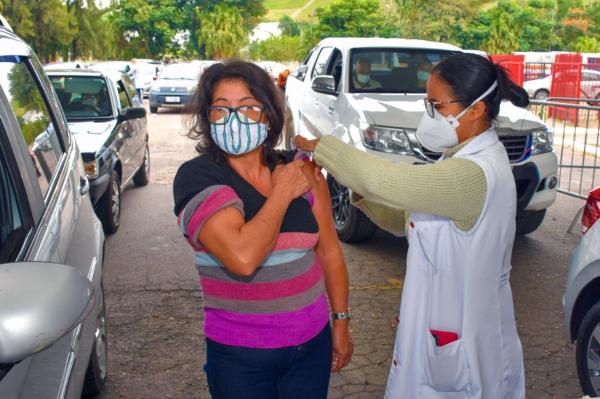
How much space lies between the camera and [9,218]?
2445 mm

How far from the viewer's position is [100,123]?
783 centimetres

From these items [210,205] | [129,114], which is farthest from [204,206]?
[129,114]

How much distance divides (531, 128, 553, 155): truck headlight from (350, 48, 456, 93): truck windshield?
1462 millimetres

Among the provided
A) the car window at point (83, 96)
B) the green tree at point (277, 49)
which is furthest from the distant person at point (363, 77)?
the green tree at point (277, 49)

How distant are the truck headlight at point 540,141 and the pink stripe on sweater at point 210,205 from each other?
5.02 metres

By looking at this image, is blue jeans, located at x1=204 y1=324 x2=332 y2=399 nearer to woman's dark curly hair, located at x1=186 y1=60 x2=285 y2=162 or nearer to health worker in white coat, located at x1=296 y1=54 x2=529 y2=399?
health worker in white coat, located at x1=296 y1=54 x2=529 y2=399

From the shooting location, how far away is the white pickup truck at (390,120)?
6246mm

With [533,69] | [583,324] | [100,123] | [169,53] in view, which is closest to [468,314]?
[583,324]

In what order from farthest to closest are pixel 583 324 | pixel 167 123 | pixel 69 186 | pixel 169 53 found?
1. pixel 169 53
2. pixel 167 123
3. pixel 583 324
4. pixel 69 186

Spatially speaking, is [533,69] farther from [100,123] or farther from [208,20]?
[208,20]

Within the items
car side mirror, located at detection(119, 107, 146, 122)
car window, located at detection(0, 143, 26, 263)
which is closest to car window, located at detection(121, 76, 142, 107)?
car side mirror, located at detection(119, 107, 146, 122)

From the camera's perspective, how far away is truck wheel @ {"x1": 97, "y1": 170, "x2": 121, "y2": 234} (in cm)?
723

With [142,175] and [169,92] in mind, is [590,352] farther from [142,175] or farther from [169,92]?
[169,92]

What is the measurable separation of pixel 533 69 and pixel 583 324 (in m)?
24.8
